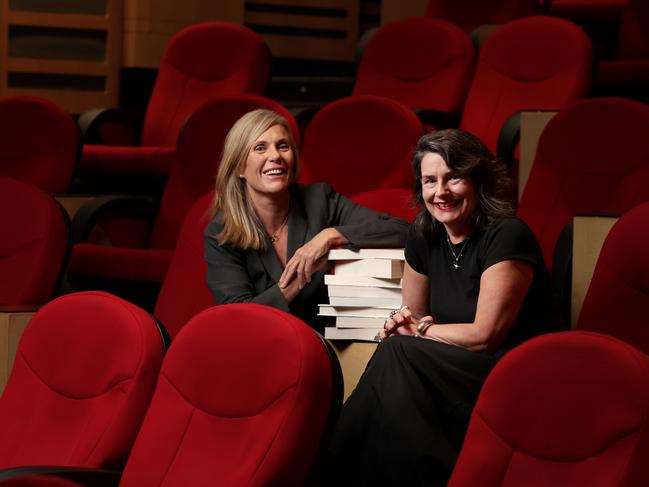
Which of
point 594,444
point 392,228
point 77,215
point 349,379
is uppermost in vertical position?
point 594,444

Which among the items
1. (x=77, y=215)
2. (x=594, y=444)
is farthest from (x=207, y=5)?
(x=594, y=444)

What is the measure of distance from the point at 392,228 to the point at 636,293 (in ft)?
1.04

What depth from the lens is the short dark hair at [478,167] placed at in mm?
1361

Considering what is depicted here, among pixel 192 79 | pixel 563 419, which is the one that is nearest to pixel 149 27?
pixel 192 79

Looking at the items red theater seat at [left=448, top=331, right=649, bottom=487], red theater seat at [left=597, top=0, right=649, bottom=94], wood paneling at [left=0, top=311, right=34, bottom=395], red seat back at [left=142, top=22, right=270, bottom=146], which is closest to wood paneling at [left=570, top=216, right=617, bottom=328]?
red theater seat at [left=448, top=331, right=649, bottom=487]

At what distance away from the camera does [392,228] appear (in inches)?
60.3

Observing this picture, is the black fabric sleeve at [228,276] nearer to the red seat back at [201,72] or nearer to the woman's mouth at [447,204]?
the woman's mouth at [447,204]

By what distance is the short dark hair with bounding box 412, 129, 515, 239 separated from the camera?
1.36 m

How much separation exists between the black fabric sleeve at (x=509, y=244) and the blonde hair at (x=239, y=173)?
0.39 m

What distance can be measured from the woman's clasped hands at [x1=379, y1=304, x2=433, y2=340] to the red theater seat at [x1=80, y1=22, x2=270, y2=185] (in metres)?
1.23

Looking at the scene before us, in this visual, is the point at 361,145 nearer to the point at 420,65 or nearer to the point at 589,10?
the point at 420,65

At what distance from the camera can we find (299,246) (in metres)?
1.63

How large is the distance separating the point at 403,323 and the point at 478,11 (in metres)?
1.70

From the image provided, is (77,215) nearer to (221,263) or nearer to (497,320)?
(221,263)
